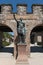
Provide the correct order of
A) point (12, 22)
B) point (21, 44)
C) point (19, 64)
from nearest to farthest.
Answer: point (19, 64)
point (21, 44)
point (12, 22)

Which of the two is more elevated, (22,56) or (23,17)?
(23,17)

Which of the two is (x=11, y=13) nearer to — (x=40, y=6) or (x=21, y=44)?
(x=40, y=6)

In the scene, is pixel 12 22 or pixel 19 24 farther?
pixel 12 22

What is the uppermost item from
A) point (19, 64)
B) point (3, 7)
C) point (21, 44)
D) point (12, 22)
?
point (3, 7)

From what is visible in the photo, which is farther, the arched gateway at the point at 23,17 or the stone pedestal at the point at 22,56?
the arched gateway at the point at 23,17

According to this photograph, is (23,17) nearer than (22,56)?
No

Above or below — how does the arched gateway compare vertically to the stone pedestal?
above

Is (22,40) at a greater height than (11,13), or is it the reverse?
(11,13)

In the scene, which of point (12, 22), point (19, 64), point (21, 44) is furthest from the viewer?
point (12, 22)

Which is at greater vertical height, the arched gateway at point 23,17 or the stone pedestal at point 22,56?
the arched gateway at point 23,17

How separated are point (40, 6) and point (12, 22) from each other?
2.29m

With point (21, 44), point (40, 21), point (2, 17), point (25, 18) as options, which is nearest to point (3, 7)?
point (2, 17)

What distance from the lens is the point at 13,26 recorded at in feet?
48.7

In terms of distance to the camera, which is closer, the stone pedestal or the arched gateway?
the stone pedestal
